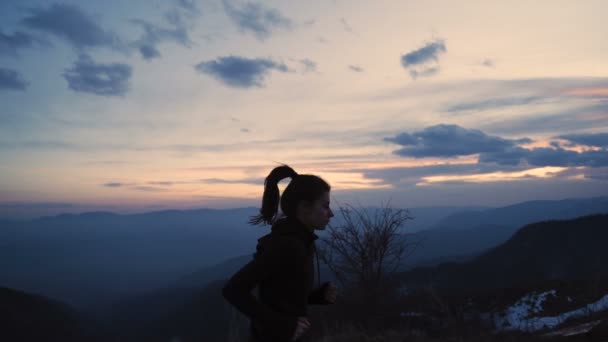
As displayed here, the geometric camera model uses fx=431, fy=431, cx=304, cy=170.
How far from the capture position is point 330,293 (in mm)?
2459

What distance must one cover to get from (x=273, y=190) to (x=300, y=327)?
0.79 metres

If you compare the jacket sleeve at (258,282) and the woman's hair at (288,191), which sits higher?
the woman's hair at (288,191)

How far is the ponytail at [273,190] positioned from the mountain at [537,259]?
4925cm

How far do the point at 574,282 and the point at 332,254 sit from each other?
53.7 ft

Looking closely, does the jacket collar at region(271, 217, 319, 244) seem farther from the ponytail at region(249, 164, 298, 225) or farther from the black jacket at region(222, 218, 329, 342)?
the ponytail at region(249, 164, 298, 225)

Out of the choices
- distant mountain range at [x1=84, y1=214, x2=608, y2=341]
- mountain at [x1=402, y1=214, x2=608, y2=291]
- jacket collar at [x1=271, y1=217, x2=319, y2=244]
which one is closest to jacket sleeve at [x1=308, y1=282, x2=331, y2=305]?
jacket collar at [x1=271, y1=217, x2=319, y2=244]

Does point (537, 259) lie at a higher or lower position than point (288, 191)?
lower

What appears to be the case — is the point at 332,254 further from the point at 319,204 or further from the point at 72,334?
the point at 72,334

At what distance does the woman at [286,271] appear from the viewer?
196cm

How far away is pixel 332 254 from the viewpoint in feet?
30.7

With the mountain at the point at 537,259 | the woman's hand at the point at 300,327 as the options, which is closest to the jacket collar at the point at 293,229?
the woman's hand at the point at 300,327

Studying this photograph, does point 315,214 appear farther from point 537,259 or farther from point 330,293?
point 537,259

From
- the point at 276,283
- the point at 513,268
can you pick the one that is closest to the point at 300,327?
the point at 276,283

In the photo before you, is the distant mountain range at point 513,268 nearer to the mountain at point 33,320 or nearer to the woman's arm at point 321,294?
the mountain at point 33,320
